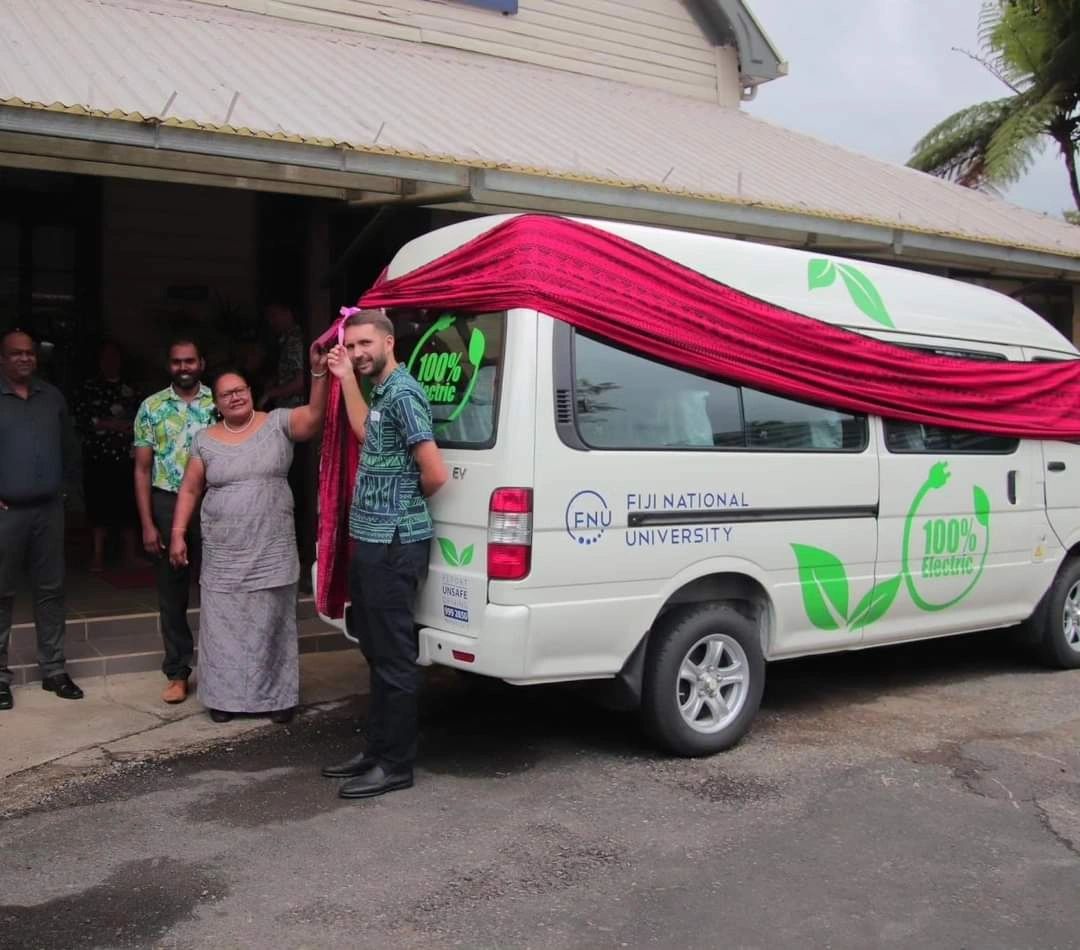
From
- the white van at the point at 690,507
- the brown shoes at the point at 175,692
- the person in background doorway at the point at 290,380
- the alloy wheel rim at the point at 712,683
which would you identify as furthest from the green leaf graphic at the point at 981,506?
the person in background doorway at the point at 290,380

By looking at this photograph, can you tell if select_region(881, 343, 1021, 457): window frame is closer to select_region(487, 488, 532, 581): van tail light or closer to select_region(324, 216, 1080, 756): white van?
select_region(324, 216, 1080, 756): white van

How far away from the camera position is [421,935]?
352 centimetres

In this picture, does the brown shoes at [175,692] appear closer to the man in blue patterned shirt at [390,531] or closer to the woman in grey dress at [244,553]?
the woman in grey dress at [244,553]

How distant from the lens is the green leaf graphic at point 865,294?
19.4 feet

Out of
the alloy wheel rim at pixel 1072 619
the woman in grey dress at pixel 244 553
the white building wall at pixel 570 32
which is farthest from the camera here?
the white building wall at pixel 570 32

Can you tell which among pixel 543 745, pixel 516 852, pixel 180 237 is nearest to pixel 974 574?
pixel 543 745

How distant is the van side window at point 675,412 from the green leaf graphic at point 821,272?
0.64 metres

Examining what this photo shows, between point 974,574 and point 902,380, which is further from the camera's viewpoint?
point 974,574

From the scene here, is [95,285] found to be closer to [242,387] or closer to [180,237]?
[180,237]

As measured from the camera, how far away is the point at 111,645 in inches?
265

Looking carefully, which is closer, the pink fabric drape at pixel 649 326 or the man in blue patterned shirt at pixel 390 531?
the man in blue patterned shirt at pixel 390 531

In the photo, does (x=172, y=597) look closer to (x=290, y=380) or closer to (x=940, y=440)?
(x=290, y=380)

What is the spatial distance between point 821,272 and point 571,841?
309 centimetres

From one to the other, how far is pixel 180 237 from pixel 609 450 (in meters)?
6.58
